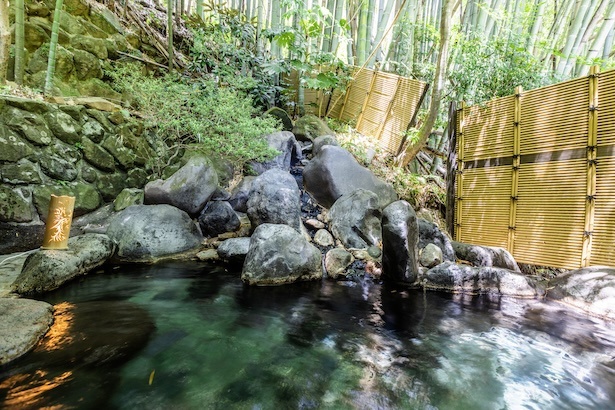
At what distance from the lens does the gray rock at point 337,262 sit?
530 centimetres

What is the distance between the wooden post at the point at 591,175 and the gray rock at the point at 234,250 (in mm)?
5459

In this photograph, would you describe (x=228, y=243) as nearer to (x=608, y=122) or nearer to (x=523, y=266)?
(x=523, y=266)

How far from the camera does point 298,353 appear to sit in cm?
281

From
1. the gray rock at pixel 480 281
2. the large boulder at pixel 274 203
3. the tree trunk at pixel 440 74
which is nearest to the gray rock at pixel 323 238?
the large boulder at pixel 274 203

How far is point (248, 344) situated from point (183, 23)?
11.7 metres

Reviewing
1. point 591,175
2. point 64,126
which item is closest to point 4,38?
point 64,126

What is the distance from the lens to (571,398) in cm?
238

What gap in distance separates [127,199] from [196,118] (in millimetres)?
2340

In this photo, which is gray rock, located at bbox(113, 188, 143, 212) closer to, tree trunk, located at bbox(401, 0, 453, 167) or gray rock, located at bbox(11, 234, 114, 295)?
gray rock, located at bbox(11, 234, 114, 295)

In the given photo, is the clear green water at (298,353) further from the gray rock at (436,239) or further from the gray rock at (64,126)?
the gray rock at (64,126)

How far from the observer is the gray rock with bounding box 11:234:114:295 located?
3561mm

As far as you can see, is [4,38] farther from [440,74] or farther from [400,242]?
[440,74]

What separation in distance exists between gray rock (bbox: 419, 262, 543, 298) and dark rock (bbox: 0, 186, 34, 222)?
21.7ft

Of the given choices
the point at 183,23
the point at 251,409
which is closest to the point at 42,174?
the point at 251,409
